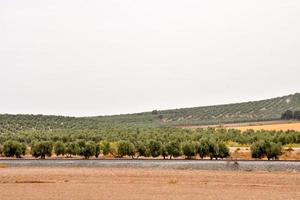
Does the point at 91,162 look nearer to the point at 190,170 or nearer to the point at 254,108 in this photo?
the point at 190,170

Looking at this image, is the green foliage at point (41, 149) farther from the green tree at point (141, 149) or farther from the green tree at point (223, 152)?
the green tree at point (223, 152)

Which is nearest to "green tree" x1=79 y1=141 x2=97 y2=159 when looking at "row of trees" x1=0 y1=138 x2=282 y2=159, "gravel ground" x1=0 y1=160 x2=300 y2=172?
"row of trees" x1=0 y1=138 x2=282 y2=159

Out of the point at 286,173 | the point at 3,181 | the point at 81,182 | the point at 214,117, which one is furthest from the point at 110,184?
the point at 214,117

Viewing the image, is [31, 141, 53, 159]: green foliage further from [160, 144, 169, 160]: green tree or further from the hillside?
the hillside

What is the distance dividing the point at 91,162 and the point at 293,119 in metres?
101

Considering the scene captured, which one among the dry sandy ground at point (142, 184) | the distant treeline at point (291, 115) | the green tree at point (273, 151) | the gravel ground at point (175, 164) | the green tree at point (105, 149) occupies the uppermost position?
the distant treeline at point (291, 115)

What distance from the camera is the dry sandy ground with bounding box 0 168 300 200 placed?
33.2 meters

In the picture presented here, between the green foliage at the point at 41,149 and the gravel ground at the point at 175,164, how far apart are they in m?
9.71

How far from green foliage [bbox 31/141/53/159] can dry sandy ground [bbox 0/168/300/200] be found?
16.5 metres

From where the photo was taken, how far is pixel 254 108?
18838 centimetres

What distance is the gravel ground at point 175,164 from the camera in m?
47.5

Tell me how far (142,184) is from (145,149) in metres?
25.0

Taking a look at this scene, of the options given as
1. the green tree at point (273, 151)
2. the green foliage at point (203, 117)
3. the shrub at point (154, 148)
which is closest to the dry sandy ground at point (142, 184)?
the green tree at point (273, 151)

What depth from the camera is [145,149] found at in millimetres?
64062
